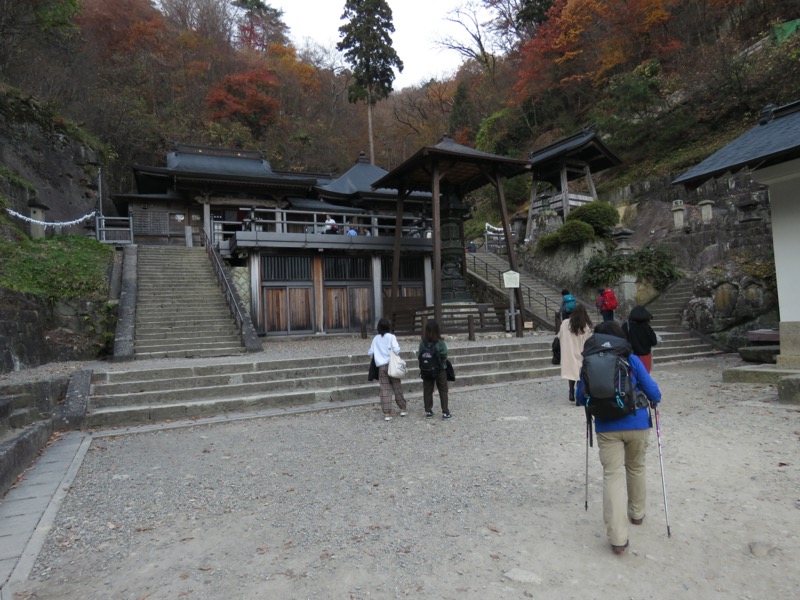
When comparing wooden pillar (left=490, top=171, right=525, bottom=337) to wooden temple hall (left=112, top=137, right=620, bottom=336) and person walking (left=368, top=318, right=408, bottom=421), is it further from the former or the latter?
person walking (left=368, top=318, right=408, bottom=421)

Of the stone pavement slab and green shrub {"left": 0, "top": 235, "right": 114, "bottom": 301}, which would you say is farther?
green shrub {"left": 0, "top": 235, "right": 114, "bottom": 301}

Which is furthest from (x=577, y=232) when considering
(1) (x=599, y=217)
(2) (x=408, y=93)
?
(2) (x=408, y=93)

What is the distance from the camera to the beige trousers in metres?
2.89

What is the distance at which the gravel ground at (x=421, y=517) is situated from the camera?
8.89ft

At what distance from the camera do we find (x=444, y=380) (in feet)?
21.9

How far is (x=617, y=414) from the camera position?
292cm

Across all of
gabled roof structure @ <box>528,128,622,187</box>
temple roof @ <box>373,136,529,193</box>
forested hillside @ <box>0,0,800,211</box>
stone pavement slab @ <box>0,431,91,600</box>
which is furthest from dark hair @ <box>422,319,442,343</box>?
forested hillside @ <box>0,0,800,211</box>

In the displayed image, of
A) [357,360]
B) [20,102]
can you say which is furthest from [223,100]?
[357,360]

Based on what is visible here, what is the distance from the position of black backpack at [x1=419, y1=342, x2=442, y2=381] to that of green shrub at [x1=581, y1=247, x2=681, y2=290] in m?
12.9

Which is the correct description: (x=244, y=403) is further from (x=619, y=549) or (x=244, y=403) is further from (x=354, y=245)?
(x=354, y=245)

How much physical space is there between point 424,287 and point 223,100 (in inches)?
930

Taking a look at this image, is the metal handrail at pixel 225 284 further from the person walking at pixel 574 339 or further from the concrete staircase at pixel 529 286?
the concrete staircase at pixel 529 286

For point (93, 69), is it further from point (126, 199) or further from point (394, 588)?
point (394, 588)

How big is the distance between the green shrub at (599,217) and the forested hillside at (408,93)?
225 inches
